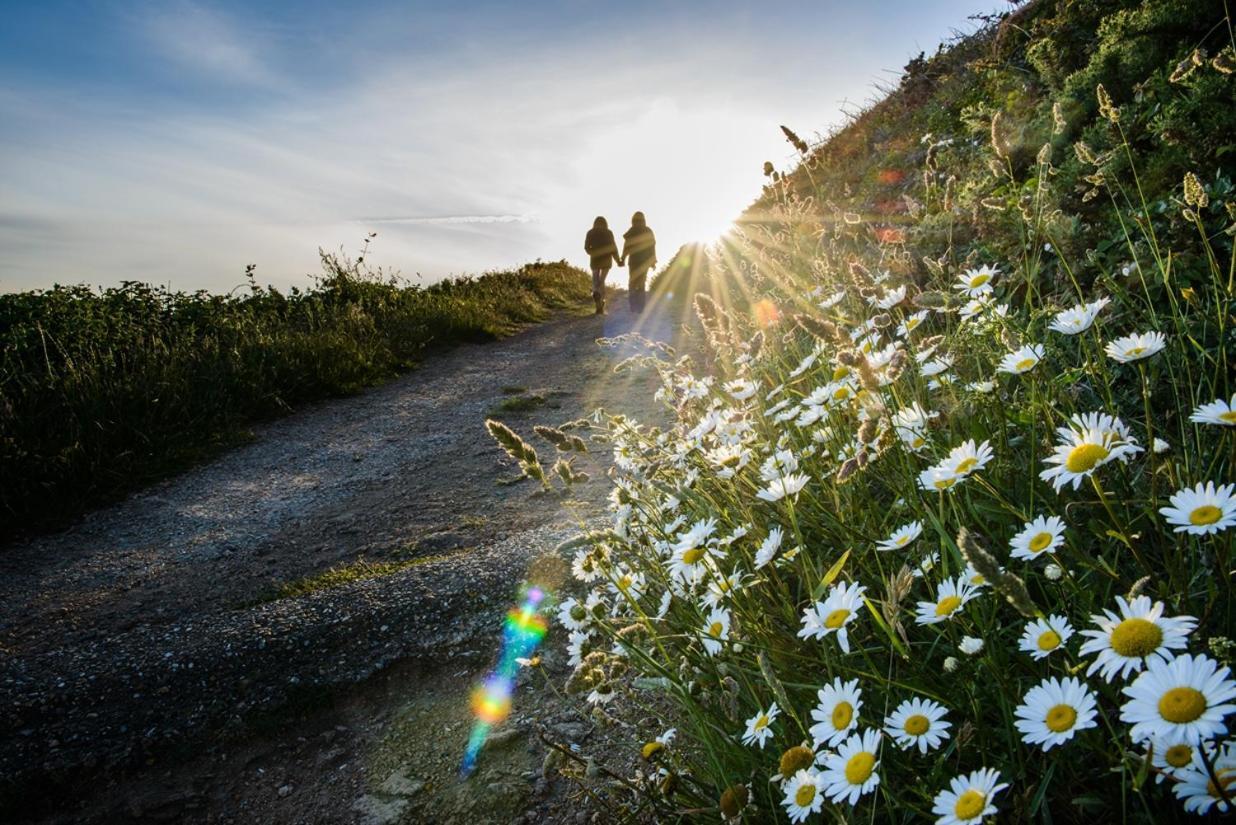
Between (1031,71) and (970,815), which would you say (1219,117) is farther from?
(970,815)

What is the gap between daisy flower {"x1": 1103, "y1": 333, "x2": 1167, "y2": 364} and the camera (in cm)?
164

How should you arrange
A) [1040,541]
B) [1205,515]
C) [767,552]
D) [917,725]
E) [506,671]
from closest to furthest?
[1205,515] < [917,725] < [1040,541] < [767,552] < [506,671]

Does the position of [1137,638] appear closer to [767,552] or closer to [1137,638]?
[1137,638]

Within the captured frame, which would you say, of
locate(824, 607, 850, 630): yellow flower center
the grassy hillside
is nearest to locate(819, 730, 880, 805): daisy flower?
locate(824, 607, 850, 630): yellow flower center

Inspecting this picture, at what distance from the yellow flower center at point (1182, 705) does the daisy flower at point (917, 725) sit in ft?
1.31

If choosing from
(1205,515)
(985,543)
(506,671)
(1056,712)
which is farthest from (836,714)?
(506,671)

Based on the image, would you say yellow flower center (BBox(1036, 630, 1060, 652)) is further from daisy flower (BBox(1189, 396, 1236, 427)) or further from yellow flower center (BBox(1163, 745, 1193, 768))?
daisy flower (BBox(1189, 396, 1236, 427))

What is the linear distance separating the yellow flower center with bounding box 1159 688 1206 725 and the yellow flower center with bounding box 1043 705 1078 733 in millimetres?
158

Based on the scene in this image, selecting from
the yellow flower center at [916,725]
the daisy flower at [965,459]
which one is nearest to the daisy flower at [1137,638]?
the yellow flower center at [916,725]

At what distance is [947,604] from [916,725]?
26 centimetres

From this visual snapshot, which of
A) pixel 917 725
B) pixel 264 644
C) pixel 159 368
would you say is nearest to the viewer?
pixel 917 725

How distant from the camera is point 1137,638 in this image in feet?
3.82

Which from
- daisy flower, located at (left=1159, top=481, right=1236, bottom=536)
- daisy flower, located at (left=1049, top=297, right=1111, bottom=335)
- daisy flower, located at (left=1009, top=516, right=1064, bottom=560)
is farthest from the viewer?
daisy flower, located at (left=1049, top=297, right=1111, bottom=335)

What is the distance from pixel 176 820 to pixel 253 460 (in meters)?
5.25
